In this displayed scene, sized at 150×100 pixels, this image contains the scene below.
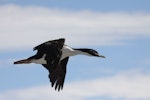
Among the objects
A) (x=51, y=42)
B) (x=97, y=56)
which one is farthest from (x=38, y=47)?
(x=97, y=56)

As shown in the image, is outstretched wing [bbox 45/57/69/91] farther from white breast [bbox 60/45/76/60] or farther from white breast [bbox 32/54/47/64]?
white breast [bbox 32/54/47/64]

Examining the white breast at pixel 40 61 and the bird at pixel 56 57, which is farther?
the white breast at pixel 40 61

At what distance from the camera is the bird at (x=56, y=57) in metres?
30.4

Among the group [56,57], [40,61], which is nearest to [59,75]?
[40,61]

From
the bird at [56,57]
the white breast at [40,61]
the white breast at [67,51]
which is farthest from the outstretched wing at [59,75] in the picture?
the white breast at [40,61]

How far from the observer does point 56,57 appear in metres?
30.3

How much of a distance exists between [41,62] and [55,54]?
2.62 ft

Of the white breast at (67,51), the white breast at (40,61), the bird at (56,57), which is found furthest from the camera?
the white breast at (67,51)

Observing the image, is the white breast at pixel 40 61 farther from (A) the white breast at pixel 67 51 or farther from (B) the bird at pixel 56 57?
(A) the white breast at pixel 67 51

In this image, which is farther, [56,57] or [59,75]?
[59,75]

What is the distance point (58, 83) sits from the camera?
32.2 meters

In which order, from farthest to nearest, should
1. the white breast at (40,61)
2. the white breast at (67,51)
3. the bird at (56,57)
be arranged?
1. the white breast at (67,51)
2. the white breast at (40,61)
3. the bird at (56,57)

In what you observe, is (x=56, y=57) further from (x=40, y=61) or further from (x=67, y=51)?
(x=67, y=51)

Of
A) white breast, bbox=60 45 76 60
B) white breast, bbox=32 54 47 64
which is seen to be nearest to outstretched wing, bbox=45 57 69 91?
white breast, bbox=60 45 76 60
